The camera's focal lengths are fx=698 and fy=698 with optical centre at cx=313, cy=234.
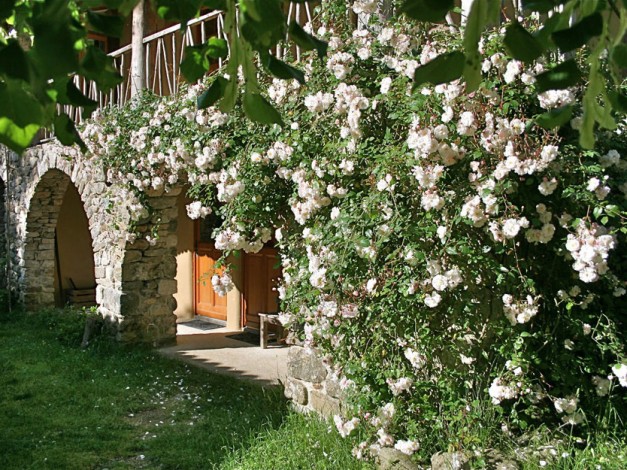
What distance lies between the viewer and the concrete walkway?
6.67m

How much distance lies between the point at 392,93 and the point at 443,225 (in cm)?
83

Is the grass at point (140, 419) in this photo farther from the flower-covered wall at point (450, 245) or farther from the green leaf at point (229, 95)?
the green leaf at point (229, 95)

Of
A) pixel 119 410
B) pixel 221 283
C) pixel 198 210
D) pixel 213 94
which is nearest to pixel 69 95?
pixel 213 94

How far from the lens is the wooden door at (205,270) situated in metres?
9.58

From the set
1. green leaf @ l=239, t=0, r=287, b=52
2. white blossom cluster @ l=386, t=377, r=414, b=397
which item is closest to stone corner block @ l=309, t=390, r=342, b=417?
white blossom cluster @ l=386, t=377, r=414, b=397

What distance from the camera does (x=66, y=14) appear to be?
3.49 feet

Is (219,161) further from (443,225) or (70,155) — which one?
(70,155)

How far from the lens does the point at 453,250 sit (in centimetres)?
339

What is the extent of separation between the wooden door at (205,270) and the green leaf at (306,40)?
319 inches

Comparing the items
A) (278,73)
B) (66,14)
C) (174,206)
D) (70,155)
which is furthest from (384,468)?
(70,155)

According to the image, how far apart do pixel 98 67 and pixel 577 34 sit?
0.90m

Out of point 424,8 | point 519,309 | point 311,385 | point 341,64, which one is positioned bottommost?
point 311,385

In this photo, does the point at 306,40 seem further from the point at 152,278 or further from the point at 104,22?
the point at 152,278

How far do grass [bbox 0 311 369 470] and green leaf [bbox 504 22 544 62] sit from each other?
3.00 m
